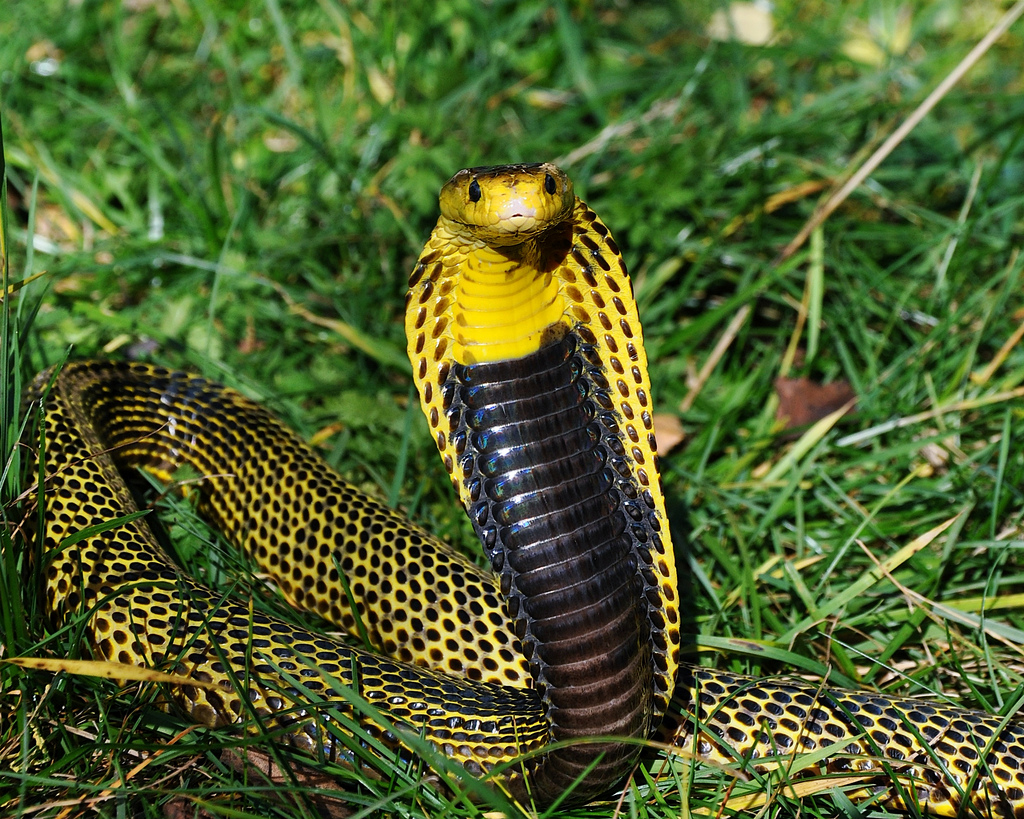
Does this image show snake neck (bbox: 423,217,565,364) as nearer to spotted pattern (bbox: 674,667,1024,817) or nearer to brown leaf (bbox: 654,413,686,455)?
spotted pattern (bbox: 674,667,1024,817)

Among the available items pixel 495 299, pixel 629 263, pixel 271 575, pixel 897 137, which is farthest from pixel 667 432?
pixel 495 299

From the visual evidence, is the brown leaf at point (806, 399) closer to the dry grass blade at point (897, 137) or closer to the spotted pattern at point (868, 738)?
the dry grass blade at point (897, 137)

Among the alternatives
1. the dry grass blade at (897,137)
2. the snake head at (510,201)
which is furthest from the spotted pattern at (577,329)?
the dry grass blade at (897,137)

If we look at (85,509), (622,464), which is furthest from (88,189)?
(622,464)

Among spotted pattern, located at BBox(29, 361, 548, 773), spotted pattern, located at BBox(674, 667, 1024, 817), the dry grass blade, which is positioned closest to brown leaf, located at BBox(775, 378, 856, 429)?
the dry grass blade

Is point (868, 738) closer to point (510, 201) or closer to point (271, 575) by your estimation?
point (510, 201)
